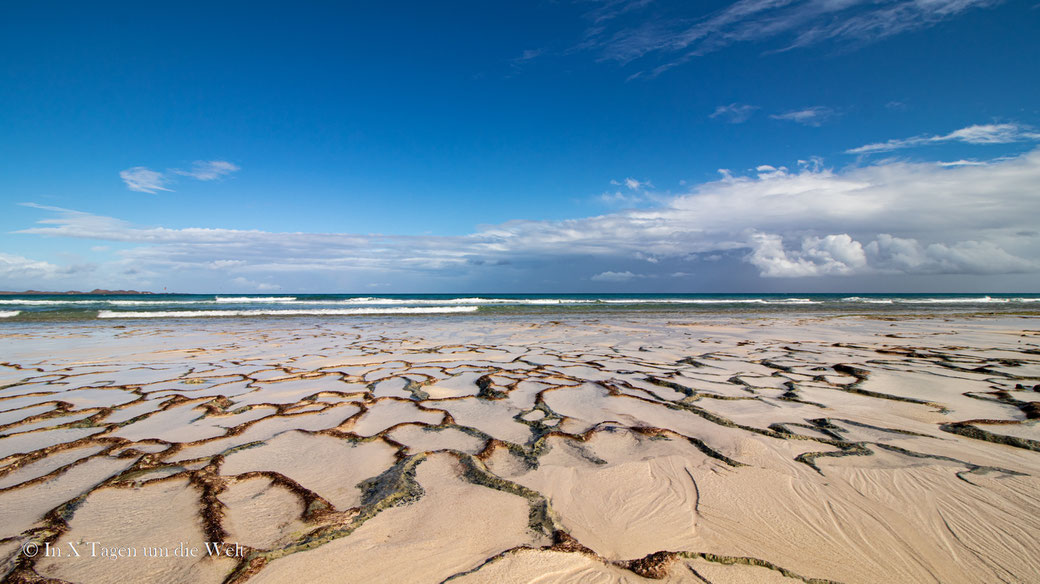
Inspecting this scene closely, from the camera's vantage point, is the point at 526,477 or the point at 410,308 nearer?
the point at 526,477

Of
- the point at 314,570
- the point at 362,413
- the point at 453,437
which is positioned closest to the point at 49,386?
the point at 362,413

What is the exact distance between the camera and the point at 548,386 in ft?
13.1

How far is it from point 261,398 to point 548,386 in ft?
8.14

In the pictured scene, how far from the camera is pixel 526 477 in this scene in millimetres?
2061

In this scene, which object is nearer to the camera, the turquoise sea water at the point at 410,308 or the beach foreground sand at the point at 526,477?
the beach foreground sand at the point at 526,477

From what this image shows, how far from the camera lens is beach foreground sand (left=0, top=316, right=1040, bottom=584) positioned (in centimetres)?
145

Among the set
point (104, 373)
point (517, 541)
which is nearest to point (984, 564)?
point (517, 541)

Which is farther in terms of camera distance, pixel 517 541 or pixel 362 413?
pixel 362 413

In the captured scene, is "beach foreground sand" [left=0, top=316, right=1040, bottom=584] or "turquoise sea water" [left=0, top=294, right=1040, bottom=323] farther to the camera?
"turquoise sea water" [left=0, top=294, right=1040, bottom=323]

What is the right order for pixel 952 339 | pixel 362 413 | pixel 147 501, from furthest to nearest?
pixel 952 339
pixel 362 413
pixel 147 501

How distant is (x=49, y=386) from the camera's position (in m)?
4.09

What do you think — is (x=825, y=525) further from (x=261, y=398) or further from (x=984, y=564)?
(x=261, y=398)

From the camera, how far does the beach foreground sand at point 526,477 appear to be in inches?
57.0

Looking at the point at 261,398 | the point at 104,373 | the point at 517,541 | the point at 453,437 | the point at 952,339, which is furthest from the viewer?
the point at 952,339
